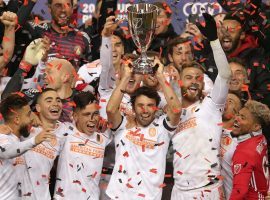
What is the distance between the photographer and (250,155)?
8445 mm

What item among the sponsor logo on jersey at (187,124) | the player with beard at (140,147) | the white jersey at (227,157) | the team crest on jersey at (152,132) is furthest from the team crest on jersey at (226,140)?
the team crest on jersey at (152,132)

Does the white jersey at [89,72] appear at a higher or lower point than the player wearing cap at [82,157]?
higher

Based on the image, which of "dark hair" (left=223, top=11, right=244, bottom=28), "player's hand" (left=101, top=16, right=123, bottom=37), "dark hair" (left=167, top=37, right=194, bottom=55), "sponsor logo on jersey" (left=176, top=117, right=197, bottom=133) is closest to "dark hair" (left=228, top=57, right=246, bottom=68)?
"dark hair" (left=167, top=37, right=194, bottom=55)

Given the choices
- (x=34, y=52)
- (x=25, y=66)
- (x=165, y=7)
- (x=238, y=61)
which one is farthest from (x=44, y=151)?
(x=165, y=7)

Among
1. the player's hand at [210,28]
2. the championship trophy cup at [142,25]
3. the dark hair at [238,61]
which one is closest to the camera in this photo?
the championship trophy cup at [142,25]

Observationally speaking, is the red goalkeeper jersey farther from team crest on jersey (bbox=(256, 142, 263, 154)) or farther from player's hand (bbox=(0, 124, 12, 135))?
player's hand (bbox=(0, 124, 12, 135))

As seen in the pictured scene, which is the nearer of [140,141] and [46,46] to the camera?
[140,141]

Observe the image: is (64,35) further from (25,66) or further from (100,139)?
(100,139)

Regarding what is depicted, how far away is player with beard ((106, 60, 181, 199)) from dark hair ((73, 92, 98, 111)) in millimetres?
290

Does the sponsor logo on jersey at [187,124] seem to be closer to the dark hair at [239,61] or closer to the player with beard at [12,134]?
the dark hair at [239,61]

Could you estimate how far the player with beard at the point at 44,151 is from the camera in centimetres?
872

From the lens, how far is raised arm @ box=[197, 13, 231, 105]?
8.30 meters

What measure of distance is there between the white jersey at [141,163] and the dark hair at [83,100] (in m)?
0.42

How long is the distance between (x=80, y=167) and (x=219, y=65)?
1432 mm
